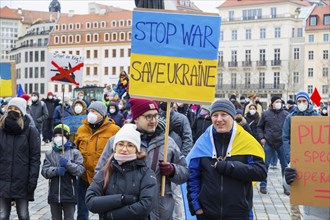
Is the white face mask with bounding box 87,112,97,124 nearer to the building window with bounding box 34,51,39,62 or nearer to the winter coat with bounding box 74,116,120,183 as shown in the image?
the winter coat with bounding box 74,116,120,183

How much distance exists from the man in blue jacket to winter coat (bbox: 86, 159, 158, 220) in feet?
1.86

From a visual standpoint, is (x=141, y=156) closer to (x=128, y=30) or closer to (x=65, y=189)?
(x=65, y=189)

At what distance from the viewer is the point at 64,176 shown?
7.31 metres

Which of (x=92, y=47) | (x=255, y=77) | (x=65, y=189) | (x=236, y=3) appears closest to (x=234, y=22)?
(x=236, y=3)

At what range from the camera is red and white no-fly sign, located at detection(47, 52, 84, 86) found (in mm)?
8797

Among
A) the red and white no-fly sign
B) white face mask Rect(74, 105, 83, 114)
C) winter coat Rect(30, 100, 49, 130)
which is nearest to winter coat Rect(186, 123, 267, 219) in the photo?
the red and white no-fly sign

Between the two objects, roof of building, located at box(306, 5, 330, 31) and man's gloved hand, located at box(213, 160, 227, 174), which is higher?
roof of building, located at box(306, 5, 330, 31)

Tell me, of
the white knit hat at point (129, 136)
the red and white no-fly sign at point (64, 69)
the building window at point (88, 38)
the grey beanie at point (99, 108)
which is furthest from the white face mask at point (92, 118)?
the building window at point (88, 38)

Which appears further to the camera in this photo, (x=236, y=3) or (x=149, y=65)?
(x=236, y=3)

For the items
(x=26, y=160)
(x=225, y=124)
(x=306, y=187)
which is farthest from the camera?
(x=26, y=160)

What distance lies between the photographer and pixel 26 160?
6973 mm

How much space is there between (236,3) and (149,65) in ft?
269

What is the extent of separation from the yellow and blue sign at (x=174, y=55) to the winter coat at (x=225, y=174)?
A: 1.35 feet

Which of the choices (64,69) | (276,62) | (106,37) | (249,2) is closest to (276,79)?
(276,62)
